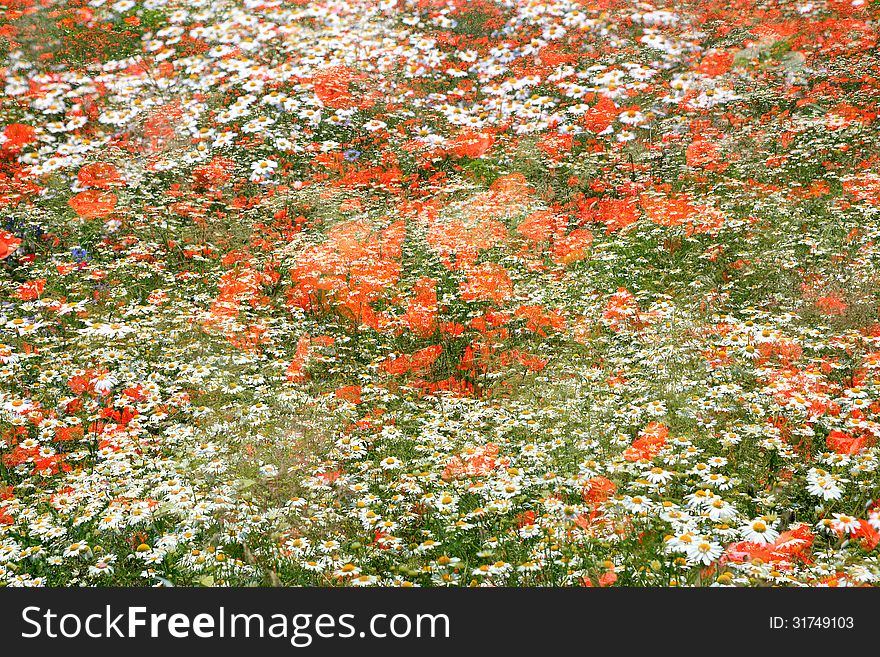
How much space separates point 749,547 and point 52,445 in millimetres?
4119

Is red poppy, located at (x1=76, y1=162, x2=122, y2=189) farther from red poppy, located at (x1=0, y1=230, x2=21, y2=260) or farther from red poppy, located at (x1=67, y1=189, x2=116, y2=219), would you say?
red poppy, located at (x1=0, y1=230, x2=21, y2=260)

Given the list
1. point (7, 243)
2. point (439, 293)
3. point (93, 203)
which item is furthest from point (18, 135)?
point (439, 293)

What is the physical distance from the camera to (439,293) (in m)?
6.57

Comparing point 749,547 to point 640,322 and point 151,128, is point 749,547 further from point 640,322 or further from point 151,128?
point 151,128

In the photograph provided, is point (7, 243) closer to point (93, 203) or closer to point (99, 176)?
point (93, 203)

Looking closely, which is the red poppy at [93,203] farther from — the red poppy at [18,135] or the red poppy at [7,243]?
the red poppy at [18,135]

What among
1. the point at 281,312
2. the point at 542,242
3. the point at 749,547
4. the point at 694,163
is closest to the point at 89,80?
the point at 281,312

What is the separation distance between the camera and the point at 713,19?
447 inches

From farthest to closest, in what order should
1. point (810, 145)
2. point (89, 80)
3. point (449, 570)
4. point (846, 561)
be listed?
point (89, 80) → point (810, 145) → point (449, 570) → point (846, 561)

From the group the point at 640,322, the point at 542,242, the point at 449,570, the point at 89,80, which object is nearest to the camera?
the point at 449,570

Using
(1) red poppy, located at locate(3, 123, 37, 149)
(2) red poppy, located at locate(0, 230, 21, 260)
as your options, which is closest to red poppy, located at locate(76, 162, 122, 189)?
(1) red poppy, located at locate(3, 123, 37, 149)

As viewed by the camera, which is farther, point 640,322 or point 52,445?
point 640,322

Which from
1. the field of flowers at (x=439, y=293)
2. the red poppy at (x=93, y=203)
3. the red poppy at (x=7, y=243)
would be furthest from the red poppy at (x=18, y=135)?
the red poppy at (x=7, y=243)

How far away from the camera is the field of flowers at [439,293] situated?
379 cm
